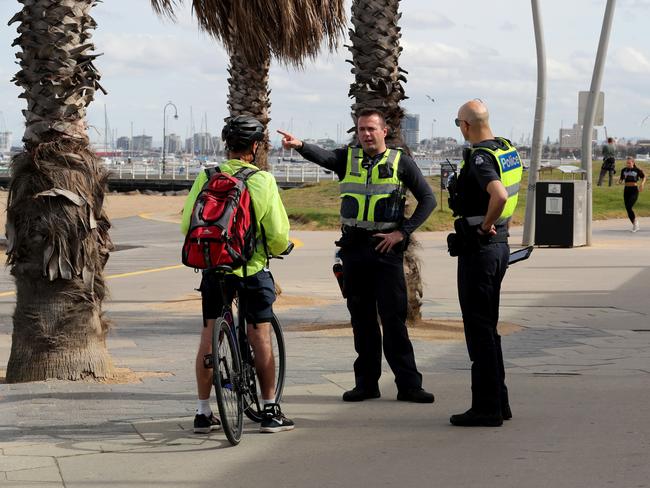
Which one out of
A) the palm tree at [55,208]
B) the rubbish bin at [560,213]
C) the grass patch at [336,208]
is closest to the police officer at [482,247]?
the palm tree at [55,208]

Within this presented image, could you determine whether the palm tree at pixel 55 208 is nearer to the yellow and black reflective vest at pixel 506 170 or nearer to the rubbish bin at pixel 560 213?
the yellow and black reflective vest at pixel 506 170

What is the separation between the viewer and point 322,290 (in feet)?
52.8

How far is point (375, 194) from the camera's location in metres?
7.80

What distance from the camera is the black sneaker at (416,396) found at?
25.3 ft

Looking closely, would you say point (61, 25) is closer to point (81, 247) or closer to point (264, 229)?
point (81, 247)

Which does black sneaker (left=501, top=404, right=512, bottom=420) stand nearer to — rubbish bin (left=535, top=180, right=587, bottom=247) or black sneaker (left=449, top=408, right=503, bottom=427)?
black sneaker (left=449, top=408, right=503, bottom=427)

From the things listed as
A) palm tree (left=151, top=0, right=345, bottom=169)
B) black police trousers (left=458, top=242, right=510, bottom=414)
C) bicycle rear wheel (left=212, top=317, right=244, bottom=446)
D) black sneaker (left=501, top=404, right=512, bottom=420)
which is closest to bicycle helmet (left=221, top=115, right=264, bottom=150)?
bicycle rear wheel (left=212, top=317, right=244, bottom=446)

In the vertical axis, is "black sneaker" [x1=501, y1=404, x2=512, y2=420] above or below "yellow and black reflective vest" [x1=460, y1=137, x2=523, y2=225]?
below

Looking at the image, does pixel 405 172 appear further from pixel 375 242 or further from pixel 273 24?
pixel 273 24

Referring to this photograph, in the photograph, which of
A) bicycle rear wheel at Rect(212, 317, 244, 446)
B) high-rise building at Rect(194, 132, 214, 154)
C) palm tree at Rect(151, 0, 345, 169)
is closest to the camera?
bicycle rear wheel at Rect(212, 317, 244, 446)

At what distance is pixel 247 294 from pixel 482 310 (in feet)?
4.47

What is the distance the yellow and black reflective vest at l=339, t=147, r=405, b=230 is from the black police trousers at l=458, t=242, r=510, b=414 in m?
0.82

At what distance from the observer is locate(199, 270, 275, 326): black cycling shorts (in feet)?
21.9

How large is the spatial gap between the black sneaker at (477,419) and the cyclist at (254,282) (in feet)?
3.16
